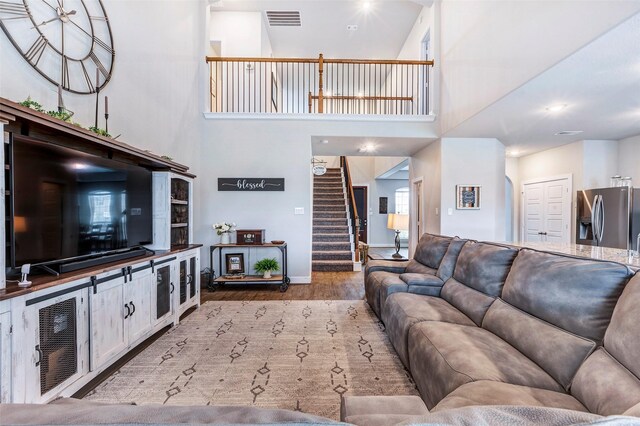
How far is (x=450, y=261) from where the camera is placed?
3146 millimetres

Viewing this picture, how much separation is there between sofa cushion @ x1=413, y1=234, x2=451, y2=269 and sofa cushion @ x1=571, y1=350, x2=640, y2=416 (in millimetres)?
2079

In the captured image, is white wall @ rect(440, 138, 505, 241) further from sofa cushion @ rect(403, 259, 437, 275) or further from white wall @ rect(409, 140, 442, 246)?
sofa cushion @ rect(403, 259, 437, 275)

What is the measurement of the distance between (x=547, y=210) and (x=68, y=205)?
25.0ft

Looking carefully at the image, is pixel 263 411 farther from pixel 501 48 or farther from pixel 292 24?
pixel 292 24

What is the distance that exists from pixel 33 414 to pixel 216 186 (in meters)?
4.92

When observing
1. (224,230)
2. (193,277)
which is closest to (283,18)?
(224,230)

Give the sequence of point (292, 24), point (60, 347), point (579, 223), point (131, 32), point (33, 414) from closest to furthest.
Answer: point (33, 414) → point (60, 347) → point (131, 32) → point (579, 223) → point (292, 24)

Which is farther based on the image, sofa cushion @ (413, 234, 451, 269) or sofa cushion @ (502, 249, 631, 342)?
sofa cushion @ (413, 234, 451, 269)

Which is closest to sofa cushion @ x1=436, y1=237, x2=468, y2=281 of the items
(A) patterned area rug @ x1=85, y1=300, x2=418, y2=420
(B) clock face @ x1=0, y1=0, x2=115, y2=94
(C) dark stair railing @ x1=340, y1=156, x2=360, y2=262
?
(A) patterned area rug @ x1=85, y1=300, x2=418, y2=420

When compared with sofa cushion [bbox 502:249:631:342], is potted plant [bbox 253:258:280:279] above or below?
below

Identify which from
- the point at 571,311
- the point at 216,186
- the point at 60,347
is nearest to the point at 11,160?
the point at 60,347

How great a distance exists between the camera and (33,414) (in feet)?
1.88

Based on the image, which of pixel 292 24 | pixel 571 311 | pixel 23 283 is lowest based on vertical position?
pixel 571 311

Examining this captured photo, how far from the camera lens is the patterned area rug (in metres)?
2.05
